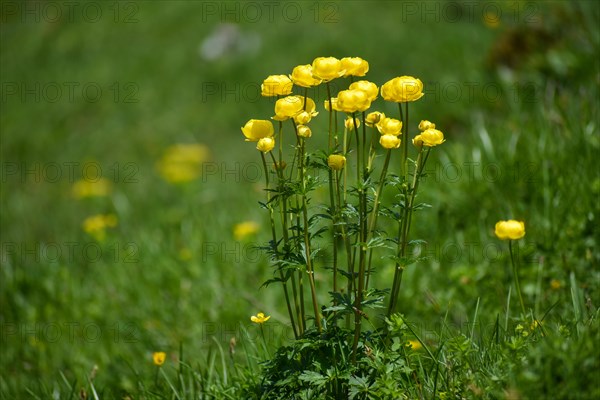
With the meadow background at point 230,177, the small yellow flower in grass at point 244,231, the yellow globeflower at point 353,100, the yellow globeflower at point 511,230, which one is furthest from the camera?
the small yellow flower in grass at point 244,231

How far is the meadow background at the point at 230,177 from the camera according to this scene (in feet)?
9.58

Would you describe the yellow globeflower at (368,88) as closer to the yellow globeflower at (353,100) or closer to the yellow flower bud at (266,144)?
the yellow globeflower at (353,100)

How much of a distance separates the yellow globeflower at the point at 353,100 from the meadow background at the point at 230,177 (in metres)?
0.76

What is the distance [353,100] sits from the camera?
1.62 meters

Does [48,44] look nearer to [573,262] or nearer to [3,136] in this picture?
[3,136]

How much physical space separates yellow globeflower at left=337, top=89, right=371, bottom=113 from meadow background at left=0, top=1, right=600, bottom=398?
2.49ft

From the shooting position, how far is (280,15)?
7.96 m

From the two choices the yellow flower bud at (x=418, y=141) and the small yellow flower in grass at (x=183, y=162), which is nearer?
the yellow flower bud at (x=418, y=141)

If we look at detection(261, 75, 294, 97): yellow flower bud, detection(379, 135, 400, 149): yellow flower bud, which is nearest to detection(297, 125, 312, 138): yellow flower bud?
detection(261, 75, 294, 97): yellow flower bud

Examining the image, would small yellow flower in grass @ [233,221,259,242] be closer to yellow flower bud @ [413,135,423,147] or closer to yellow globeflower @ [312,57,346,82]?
yellow flower bud @ [413,135,423,147]

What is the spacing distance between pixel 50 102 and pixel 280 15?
348 centimetres

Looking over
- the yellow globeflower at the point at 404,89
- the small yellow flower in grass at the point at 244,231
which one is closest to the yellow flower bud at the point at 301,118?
the yellow globeflower at the point at 404,89

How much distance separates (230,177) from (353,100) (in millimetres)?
4476

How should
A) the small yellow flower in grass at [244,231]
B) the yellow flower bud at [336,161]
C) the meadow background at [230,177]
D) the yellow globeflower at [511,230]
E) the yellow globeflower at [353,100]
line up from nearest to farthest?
the yellow globeflower at [353,100], the yellow flower bud at [336,161], the yellow globeflower at [511,230], the meadow background at [230,177], the small yellow flower in grass at [244,231]
